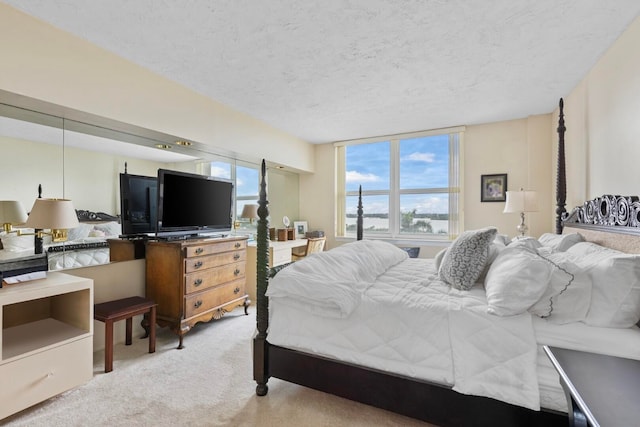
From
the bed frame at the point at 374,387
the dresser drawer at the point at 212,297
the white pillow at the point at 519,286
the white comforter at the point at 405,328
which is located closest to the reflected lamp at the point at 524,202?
the bed frame at the point at 374,387

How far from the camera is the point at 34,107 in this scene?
204 centimetres

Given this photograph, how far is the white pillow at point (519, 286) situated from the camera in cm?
133

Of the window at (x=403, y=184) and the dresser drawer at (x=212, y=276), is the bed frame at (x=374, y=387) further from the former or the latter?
the window at (x=403, y=184)

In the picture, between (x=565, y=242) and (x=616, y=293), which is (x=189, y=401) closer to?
(x=616, y=293)

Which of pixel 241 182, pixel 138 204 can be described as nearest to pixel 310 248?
pixel 241 182

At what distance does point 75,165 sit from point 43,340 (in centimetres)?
129

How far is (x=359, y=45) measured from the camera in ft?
7.11

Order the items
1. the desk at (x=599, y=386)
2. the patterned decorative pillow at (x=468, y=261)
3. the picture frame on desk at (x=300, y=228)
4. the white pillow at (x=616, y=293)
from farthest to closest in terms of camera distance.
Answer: the picture frame on desk at (x=300, y=228) → the patterned decorative pillow at (x=468, y=261) → the white pillow at (x=616, y=293) → the desk at (x=599, y=386)

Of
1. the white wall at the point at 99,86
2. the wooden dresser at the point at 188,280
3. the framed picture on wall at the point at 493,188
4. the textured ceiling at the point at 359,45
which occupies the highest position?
the textured ceiling at the point at 359,45

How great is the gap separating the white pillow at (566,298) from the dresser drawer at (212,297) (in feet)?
8.28

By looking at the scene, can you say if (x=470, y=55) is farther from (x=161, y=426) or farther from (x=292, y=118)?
(x=161, y=426)

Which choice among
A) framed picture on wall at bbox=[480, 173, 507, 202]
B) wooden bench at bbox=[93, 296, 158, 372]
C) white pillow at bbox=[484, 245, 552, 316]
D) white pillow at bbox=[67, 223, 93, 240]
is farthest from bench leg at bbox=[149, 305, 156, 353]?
framed picture on wall at bbox=[480, 173, 507, 202]

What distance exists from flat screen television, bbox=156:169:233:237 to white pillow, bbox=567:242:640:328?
301 cm

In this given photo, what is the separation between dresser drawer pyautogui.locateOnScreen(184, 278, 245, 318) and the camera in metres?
2.62
